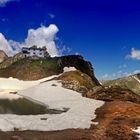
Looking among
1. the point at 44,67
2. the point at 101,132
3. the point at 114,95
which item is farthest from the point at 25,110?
the point at 44,67

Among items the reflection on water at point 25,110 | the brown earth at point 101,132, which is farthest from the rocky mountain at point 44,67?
the brown earth at point 101,132

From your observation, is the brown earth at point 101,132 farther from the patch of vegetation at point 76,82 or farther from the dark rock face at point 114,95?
the patch of vegetation at point 76,82

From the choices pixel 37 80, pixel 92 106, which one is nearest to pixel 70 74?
pixel 37 80

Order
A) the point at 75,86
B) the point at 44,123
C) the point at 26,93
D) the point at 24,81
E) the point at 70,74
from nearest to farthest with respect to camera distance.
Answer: the point at 44,123 → the point at 26,93 → the point at 75,86 → the point at 70,74 → the point at 24,81

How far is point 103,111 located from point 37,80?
84943 millimetres

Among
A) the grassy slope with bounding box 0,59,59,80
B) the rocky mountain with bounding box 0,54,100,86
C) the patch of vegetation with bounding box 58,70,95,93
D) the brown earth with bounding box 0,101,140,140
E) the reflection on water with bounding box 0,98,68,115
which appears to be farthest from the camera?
the rocky mountain with bounding box 0,54,100,86

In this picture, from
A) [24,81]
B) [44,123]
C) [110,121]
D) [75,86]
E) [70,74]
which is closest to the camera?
[44,123]

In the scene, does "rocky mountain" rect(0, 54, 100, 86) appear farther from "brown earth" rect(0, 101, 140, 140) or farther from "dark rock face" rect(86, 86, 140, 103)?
"brown earth" rect(0, 101, 140, 140)

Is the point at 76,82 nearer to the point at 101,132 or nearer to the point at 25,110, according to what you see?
the point at 25,110

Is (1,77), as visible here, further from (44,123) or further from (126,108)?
(44,123)

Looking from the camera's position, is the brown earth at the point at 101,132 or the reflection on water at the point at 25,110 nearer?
the brown earth at the point at 101,132

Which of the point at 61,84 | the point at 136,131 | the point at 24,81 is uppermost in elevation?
the point at 24,81

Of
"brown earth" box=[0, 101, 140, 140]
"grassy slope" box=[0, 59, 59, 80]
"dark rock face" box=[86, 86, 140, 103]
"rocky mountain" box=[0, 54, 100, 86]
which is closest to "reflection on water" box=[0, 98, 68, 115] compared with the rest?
"brown earth" box=[0, 101, 140, 140]

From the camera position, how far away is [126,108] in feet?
210
